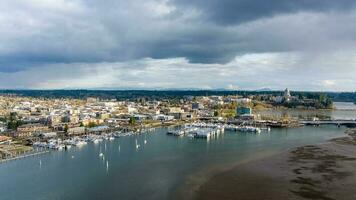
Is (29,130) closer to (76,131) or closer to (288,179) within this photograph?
(76,131)

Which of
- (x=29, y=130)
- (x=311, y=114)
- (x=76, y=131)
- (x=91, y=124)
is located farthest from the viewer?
(x=311, y=114)

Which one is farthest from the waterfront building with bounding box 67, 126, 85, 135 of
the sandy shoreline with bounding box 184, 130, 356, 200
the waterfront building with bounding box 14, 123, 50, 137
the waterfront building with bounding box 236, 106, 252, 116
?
the waterfront building with bounding box 236, 106, 252, 116

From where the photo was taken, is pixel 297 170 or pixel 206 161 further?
pixel 206 161

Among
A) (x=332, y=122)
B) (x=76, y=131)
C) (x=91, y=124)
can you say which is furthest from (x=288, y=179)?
(x=332, y=122)

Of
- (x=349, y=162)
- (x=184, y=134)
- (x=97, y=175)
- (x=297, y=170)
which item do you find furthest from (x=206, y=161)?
(x=184, y=134)

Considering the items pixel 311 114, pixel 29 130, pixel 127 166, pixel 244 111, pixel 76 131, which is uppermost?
pixel 244 111

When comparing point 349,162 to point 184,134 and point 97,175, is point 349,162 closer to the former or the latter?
point 97,175

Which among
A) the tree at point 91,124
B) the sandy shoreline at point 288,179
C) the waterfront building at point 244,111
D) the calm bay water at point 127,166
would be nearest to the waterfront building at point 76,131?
the tree at point 91,124
